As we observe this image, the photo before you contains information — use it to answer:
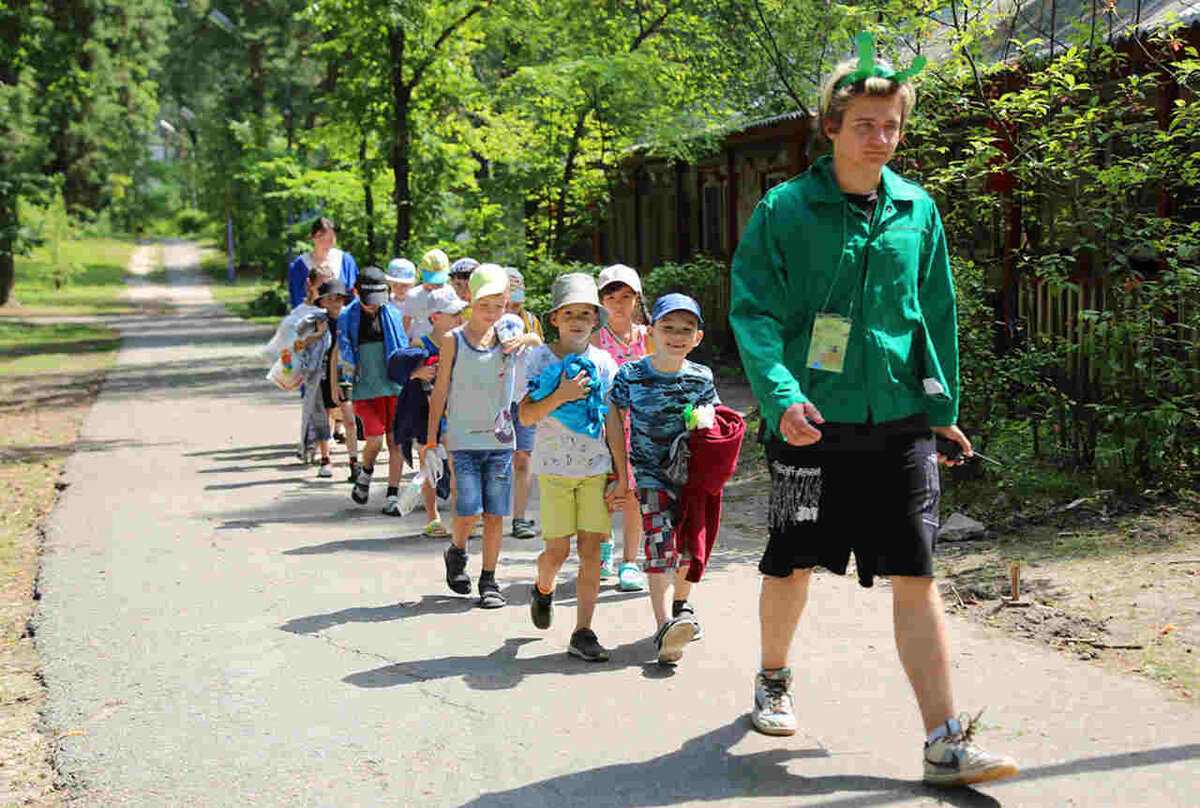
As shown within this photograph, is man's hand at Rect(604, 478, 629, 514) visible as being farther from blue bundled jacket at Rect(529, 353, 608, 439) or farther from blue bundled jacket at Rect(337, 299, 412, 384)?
blue bundled jacket at Rect(337, 299, 412, 384)

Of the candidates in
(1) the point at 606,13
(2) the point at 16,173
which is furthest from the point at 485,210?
(2) the point at 16,173

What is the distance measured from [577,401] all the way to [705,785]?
80.8 inches

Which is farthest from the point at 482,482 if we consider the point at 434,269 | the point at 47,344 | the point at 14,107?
the point at 14,107

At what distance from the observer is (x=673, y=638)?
535 centimetres

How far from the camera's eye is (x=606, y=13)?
65.2 ft

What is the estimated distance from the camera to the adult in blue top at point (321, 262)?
11.6 metres

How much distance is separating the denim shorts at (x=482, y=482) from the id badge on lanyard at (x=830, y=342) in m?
2.85

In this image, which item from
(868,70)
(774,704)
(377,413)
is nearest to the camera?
(868,70)

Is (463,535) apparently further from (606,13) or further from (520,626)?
(606,13)

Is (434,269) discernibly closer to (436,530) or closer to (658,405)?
(436,530)

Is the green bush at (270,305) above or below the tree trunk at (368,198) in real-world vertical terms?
below

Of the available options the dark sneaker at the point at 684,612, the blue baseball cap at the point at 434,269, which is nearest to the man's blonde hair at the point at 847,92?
the dark sneaker at the point at 684,612

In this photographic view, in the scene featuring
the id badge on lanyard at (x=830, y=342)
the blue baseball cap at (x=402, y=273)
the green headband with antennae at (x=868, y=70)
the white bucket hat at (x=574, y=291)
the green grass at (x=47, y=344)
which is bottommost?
the green grass at (x=47, y=344)

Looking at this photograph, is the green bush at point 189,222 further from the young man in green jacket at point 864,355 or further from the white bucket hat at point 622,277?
Answer: the young man in green jacket at point 864,355
